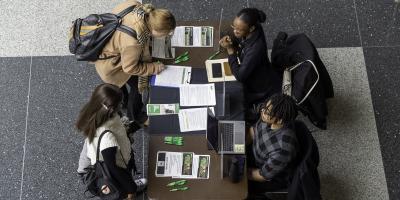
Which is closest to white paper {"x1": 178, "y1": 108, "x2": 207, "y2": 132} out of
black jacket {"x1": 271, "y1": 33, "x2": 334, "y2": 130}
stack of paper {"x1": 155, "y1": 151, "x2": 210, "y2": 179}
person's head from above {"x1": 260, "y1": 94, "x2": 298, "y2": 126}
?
stack of paper {"x1": 155, "y1": 151, "x2": 210, "y2": 179}

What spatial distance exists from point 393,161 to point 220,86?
5.39ft

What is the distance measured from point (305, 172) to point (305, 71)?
77cm

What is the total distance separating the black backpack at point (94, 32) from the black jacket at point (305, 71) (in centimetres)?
116

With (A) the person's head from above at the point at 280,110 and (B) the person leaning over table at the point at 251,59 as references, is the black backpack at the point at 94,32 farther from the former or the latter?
(A) the person's head from above at the point at 280,110

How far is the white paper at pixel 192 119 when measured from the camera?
2.75 meters

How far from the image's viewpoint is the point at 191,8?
3.96 meters

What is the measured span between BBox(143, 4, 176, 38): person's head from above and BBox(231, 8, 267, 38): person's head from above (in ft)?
1.62

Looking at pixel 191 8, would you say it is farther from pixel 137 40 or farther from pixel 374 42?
pixel 374 42

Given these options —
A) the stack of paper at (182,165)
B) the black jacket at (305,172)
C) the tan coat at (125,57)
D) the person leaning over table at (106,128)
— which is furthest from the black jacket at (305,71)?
the person leaning over table at (106,128)

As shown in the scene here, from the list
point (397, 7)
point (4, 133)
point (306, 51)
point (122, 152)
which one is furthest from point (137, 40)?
point (397, 7)

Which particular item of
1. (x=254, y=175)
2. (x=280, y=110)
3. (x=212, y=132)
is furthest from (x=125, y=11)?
(x=254, y=175)

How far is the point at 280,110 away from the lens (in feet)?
7.91

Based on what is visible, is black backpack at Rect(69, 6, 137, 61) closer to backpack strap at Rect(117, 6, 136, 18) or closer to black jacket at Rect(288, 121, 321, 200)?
backpack strap at Rect(117, 6, 136, 18)

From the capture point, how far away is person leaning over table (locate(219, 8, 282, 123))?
2.92m
